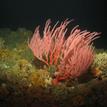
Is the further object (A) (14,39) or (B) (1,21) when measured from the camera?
(B) (1,21)

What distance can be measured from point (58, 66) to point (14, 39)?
303 centimetres

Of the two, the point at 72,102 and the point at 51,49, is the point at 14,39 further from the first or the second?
the point at 72,102

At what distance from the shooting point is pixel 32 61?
7.64 meters

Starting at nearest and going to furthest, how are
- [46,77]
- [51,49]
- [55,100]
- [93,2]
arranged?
[55,100] → [46,77] → [51,49] → [93,2]

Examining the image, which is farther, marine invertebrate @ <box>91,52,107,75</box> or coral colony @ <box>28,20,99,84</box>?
marine invertebrate @ <box>91,52,107,75</box>

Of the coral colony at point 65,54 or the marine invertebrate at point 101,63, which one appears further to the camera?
the marine invertebrate at point 101,63

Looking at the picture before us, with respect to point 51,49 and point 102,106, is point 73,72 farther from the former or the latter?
point 102,106

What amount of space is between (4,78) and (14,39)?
15.1ft

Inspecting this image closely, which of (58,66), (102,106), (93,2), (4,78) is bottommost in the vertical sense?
(102,106)

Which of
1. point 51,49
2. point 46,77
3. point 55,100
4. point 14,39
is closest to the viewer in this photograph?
point 55,100

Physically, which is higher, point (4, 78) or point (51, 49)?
point (51, 49)

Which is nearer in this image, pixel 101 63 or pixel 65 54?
pixel 65 54

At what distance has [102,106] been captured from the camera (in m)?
4.77

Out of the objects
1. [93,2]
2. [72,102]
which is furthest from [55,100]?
[93,2]
